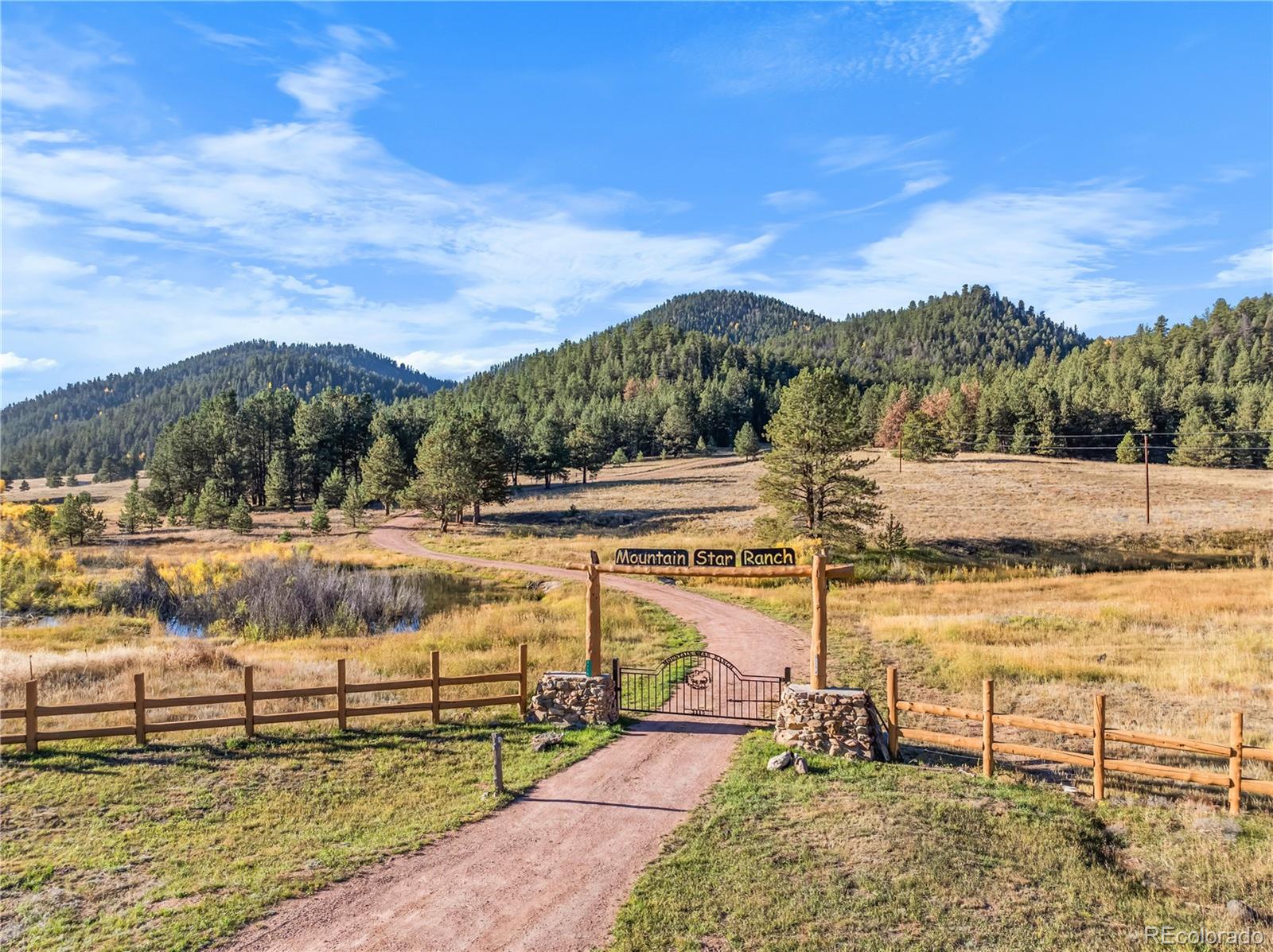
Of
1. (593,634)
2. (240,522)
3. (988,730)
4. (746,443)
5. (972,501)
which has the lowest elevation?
(988,730)

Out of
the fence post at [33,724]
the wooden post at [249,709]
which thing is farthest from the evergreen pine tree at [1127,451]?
the fence post at [33,724]

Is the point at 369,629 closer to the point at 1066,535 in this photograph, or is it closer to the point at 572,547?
the point at 572,547

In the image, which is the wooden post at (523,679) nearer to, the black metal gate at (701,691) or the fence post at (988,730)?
the black metal gate at (701,691)

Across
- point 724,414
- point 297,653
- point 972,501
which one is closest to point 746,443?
point 724,414

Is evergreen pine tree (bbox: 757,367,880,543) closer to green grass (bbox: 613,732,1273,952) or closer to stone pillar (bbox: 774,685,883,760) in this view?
stone pillar (bbox: 774,685,883,760)

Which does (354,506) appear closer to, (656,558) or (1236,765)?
(656,558)

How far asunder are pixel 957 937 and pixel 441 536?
57.5 m

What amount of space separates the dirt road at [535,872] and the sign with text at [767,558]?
406cm

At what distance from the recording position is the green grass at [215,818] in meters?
9.53

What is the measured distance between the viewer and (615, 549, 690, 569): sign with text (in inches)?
685

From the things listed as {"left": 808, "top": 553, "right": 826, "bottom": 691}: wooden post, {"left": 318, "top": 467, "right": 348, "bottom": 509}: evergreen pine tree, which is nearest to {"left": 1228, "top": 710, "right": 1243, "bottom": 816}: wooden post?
{"left": 808, "top": 553, "right": 826, "bottom": 691}: wooden post

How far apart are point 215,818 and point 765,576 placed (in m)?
12.1

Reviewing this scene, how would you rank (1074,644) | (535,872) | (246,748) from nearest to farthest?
(535,872) → (246,748) → (1074,644)

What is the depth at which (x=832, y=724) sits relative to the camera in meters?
14.7
